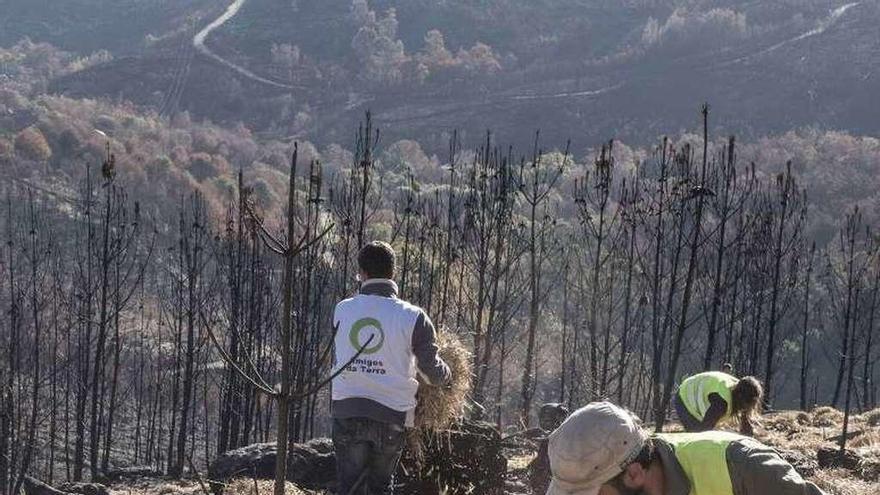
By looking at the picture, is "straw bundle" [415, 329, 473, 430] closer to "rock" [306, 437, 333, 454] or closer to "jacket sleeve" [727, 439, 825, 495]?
"rock" [306, 437, 333, 454]

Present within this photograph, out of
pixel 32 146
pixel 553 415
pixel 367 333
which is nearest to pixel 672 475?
pixel 367 333

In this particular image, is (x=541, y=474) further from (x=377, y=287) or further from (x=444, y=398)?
(x=377, y=287)

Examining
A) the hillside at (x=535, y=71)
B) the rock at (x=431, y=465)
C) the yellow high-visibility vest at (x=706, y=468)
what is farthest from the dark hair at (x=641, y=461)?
the hillside at (x=535, y=71)

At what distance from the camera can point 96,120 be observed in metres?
78.1

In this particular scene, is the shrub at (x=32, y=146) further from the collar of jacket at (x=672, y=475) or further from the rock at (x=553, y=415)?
the collar of jacket at (x=672, y=475)

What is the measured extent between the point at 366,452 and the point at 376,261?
1.09 m

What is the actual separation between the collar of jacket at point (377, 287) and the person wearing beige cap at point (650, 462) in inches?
117

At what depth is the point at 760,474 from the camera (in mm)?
3229

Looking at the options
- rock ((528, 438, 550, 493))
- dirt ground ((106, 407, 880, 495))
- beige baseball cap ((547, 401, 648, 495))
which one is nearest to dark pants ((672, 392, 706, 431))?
rock ((528, 438, 550, 493))

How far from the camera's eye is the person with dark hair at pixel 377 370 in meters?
6.12

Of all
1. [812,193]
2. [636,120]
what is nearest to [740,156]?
[812,193]

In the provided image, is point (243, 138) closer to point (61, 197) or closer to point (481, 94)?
point (481, 94)

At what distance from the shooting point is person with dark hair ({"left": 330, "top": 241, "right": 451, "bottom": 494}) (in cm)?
612

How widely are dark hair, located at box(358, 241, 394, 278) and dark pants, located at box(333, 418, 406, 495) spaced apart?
2.74ft
